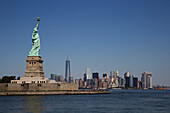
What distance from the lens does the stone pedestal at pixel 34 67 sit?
384ft

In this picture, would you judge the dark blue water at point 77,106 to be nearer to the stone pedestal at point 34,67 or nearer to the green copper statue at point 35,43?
the stone pedestal at point 34,67

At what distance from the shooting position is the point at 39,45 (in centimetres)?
12362

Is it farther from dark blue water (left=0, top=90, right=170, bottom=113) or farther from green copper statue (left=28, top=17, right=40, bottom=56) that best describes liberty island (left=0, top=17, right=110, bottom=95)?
dark blue water (left=0, top=90, right=170, bottom=113)

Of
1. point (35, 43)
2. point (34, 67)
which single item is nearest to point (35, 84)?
point (34, 67)

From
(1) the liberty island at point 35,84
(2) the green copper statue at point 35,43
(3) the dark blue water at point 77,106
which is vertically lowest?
(3) the dark blue water at point 77,106

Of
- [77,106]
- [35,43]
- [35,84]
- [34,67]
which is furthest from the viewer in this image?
[35,43]

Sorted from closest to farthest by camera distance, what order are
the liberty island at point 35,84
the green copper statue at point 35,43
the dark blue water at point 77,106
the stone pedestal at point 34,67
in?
the dark blue water at point 77,106, the liberty island at point 35,84, the stone pedestal at point 34,67, the green copper statue at point 35,43

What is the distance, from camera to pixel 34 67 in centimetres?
11794

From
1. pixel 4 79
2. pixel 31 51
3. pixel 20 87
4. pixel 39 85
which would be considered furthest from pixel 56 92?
pixel 4 79

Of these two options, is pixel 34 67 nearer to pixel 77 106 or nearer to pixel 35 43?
pixel 35 43

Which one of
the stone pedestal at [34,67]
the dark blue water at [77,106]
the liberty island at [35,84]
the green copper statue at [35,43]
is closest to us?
the dark blue water at [77,106]

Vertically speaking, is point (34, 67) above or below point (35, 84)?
above

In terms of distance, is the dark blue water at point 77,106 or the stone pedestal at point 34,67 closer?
the dark blue water at point 77,106

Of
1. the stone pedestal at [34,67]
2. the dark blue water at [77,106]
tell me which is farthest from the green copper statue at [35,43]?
the dark blue water at [77,106]
